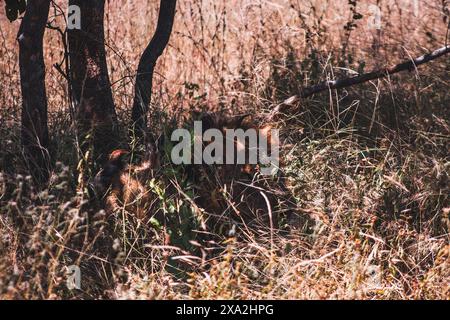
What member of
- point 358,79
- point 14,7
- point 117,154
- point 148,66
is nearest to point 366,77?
point 358,79

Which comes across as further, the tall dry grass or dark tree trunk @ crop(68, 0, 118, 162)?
dark tree trunk @ crop(68, 0, 118, 162)

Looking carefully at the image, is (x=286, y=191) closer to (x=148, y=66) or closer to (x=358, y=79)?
(x=358, y=79)

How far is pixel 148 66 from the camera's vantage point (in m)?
5.00

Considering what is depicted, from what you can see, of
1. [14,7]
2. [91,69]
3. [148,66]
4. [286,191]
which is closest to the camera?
[286,191]

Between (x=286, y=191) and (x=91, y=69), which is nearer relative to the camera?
(x=286, y=191)

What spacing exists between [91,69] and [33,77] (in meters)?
0.33

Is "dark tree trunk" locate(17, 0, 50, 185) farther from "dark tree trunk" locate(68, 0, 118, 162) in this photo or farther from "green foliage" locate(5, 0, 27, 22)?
"dark tree trunk" locate(68, 0, 118, 162)

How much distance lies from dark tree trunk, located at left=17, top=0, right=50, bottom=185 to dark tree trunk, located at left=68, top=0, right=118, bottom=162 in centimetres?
19

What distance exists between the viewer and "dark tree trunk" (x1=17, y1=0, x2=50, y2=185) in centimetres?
459

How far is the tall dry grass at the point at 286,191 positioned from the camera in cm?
368

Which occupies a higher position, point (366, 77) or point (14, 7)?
point (14, 7)

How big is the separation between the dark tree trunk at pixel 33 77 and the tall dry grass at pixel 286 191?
0.11 metres

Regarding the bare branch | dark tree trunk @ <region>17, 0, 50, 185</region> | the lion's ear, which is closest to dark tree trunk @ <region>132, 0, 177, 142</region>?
the lion's ear

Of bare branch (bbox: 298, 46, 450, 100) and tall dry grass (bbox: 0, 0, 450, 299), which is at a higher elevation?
bare branch (bbox: 298, 46, 450, 100)
